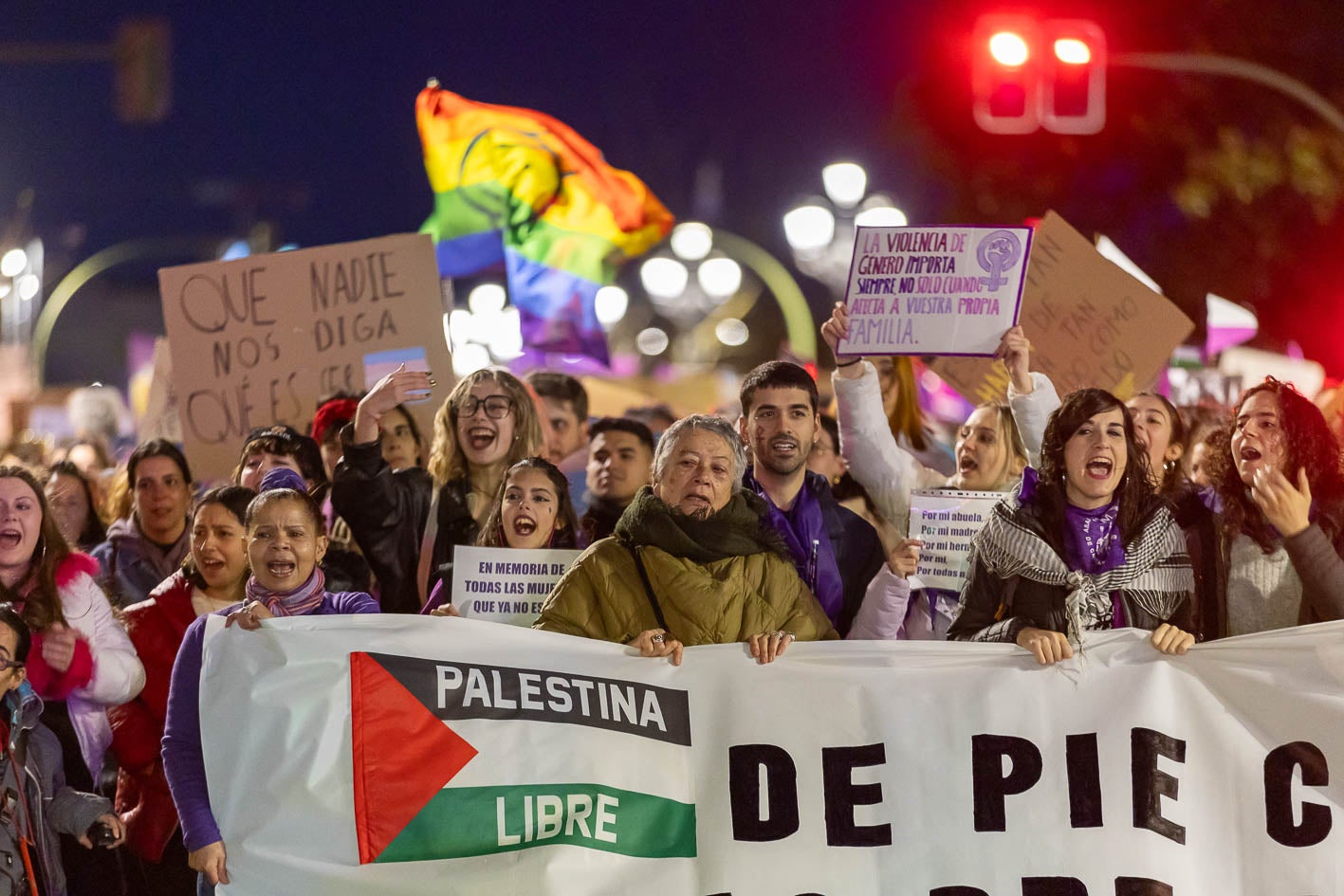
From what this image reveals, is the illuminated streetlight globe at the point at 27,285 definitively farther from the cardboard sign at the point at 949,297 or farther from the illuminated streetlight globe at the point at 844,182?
the cardboard sign at the point at 949,297

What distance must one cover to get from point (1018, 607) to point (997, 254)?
68.4 inches

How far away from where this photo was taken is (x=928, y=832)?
4.84 m

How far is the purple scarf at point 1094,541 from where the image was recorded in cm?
487

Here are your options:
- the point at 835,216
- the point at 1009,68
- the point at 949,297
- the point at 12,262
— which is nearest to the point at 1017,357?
the point at 949,297

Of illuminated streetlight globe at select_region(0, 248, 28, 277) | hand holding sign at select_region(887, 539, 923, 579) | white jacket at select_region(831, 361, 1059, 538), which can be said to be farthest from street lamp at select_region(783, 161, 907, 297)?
hand holding sign at select_region(887, 539, 923, 579)

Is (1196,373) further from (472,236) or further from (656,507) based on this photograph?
(656,507)

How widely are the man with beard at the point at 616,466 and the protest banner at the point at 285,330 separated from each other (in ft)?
4.36

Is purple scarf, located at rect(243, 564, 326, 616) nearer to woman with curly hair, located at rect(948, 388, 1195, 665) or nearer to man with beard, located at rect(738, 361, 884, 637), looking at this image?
man with beard, located at rect(738, 361, 884, 637)

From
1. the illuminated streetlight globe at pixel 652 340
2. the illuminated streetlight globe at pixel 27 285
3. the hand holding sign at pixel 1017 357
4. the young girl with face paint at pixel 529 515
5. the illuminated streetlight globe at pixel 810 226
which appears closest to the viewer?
the young girl with face paint at pixel 529 515

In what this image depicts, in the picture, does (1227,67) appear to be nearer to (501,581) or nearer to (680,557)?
(501,581)

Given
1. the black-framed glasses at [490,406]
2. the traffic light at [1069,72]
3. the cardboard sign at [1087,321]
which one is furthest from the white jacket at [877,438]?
the traffic light at [1069,72]

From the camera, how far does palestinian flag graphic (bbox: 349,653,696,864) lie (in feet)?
15.4

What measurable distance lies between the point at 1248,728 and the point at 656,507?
1720mm

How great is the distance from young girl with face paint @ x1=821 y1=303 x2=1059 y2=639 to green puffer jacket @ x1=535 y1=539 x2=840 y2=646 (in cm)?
71
